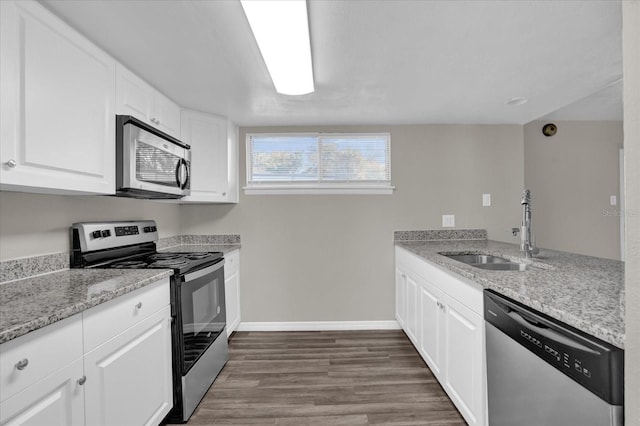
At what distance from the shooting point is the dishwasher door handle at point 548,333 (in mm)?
900

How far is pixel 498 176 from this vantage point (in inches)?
130

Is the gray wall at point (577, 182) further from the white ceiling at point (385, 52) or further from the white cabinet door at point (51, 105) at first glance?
the white cabinet door at point (51, 105)

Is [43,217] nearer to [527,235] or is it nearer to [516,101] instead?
[527,235]

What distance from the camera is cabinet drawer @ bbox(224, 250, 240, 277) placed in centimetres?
285

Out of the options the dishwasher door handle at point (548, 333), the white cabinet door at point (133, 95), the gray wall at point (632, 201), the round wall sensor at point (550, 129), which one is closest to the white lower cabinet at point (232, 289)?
the white cabinet door at point (133, 95)

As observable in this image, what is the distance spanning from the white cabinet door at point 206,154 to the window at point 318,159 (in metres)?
0.42

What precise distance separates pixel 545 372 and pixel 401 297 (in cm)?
200

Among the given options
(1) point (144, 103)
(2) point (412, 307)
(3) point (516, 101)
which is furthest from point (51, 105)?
(3) point (516, 101)

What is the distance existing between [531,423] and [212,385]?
1.93 m

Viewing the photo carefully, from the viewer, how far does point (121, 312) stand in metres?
1.39

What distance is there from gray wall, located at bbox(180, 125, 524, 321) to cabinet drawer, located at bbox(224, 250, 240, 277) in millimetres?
103

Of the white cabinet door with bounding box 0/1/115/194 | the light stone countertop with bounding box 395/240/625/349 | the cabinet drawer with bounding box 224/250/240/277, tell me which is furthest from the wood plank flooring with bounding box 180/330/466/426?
the white cabinet door with bounding box 0/1/115/194

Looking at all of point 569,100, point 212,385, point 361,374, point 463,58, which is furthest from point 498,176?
point 212,385

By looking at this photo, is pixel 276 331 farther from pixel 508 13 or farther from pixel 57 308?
pixel 508 13
